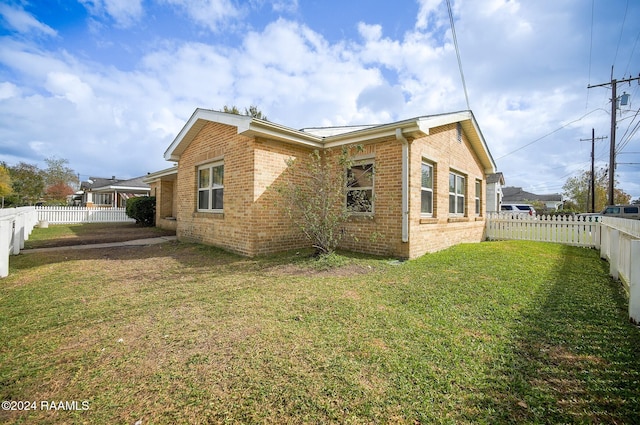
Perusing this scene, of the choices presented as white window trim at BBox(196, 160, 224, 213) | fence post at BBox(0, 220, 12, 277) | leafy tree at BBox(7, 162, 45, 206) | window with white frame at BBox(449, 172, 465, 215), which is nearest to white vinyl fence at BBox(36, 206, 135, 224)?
white window trim at BBox(196, 160, 224, 213)

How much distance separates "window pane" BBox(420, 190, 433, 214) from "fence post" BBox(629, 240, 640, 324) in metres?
4.73

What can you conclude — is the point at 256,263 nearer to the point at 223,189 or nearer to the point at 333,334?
the point at 223,189

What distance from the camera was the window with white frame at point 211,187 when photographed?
902 cm

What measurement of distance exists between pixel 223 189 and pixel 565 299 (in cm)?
838

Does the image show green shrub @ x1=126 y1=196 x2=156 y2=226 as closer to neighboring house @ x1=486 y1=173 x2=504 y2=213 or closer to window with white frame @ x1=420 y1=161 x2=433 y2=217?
window with white frame @ x1=420 y1=161 x2=433 y2=217

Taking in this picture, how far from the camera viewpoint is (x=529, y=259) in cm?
738

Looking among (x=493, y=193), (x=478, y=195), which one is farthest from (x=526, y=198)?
(x=478, y=195)

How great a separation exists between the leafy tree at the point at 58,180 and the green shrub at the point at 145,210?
3149 centimetres

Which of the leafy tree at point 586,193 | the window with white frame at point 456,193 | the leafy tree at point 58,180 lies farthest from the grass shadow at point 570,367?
the leafy tree at point 58,180

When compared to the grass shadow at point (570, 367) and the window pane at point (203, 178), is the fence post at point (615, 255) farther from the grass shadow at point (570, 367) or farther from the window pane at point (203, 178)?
the window pane at point (203, 178)

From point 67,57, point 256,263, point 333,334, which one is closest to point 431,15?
point 256,263

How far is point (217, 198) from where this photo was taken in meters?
9.16

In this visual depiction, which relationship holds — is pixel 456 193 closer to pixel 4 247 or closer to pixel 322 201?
pixel 322 201

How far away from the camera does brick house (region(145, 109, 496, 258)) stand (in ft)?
23.5
